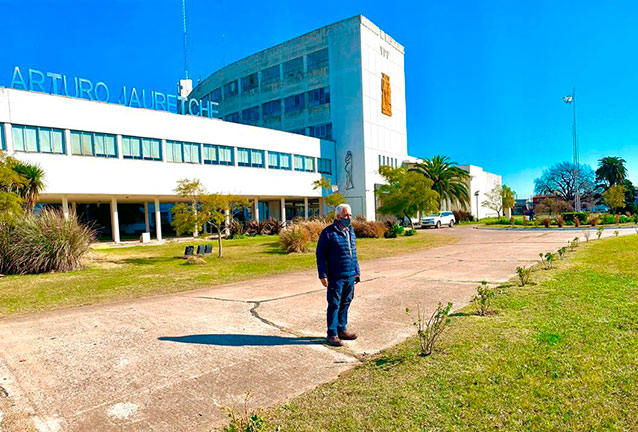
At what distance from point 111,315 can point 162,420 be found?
4.43 m

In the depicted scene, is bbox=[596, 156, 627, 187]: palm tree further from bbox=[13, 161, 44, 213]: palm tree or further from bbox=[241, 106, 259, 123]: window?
bbox=[13, 161, 44, 213]: palm tree

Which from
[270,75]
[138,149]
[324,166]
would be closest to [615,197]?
[324,166]

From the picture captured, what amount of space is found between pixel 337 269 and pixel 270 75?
1939 inches

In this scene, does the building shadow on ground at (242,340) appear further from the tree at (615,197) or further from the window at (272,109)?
the tree at (615,197)

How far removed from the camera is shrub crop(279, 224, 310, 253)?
60.6 ft

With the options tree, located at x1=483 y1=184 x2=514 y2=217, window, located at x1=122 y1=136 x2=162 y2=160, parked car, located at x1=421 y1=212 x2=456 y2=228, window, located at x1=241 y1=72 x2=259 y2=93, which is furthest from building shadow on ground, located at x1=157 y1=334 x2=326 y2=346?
tree, located at x1=483 y1=184 x2=514 y2=217

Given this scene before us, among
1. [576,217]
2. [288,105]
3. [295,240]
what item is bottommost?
[576,217]

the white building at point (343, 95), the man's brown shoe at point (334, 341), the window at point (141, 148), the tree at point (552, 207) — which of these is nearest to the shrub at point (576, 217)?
the tree at point (552, 207)

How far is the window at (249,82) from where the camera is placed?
51.9 meters

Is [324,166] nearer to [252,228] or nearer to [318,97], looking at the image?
[318,97]

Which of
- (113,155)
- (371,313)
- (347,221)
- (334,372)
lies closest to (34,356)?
(334,372)

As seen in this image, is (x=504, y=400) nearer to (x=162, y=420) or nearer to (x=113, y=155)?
(x=162, y=420)

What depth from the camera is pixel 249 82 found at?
52.7m

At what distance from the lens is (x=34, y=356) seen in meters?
4.82
